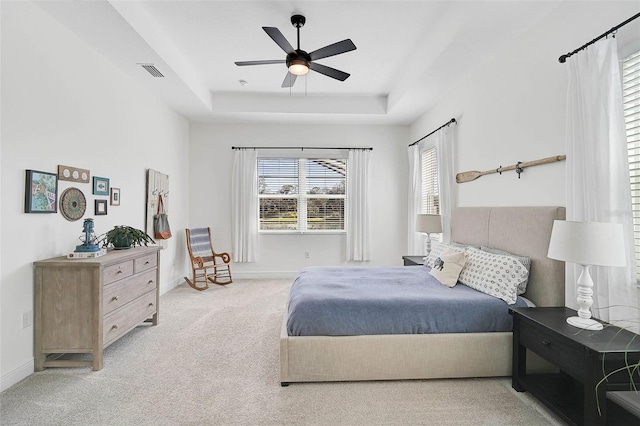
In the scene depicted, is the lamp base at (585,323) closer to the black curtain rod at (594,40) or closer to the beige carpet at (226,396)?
the beige carpet at (226,396)

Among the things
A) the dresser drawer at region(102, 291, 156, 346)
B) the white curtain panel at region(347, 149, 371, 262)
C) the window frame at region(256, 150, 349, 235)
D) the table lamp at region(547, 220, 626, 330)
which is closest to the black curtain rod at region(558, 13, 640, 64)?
the table lamp at region(547, 220, 626, 330)

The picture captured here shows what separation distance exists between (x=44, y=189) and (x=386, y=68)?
3.68 metres

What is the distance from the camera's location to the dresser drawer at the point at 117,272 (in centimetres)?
248

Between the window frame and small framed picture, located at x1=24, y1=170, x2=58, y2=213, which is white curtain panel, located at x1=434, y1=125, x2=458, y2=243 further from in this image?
small framed picture, located at x1=24, y1=170, x2=58, y2=213

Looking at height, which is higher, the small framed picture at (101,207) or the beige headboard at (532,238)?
the small framed picture at (101,207)

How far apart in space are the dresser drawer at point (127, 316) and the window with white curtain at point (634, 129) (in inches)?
141

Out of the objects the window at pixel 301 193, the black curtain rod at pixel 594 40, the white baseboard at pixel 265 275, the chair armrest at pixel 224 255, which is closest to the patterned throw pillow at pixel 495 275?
the black curtain rod at pixel 594 40

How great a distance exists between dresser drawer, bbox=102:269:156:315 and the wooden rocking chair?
1626 millimetres

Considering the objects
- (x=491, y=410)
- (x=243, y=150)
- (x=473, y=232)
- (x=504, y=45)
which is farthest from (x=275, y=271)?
(x=504, y=45)

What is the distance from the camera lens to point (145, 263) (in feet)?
10.2

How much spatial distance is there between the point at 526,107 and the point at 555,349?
195 centimetres

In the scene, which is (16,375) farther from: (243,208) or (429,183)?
(429,183)

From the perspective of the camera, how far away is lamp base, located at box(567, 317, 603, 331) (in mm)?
1758

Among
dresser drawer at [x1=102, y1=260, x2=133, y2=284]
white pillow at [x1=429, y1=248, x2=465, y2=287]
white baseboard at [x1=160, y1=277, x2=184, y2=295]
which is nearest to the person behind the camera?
dresser drawer at [x1=102, y1=260, x2=133, y2=284]
